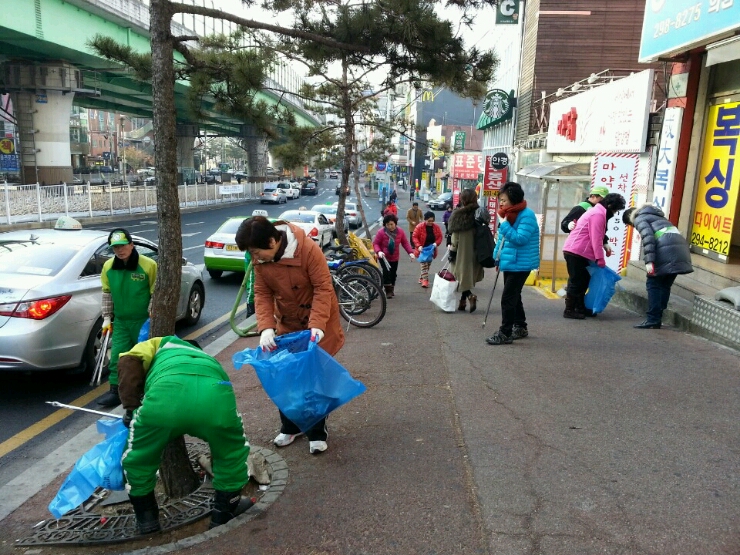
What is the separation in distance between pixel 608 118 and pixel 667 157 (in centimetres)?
361

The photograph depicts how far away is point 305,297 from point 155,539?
5.69 feet

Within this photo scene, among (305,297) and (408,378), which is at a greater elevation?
(305,297)

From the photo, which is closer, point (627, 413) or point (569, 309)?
point (627, 413)

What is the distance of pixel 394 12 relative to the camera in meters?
4.27

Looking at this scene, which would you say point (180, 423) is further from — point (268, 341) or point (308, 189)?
point (308, 189)

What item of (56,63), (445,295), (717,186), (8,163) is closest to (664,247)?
(717,186)

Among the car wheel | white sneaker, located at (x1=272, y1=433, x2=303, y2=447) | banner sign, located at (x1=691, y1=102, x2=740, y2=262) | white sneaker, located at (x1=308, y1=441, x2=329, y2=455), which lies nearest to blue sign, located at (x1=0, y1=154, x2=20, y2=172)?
the car wheel

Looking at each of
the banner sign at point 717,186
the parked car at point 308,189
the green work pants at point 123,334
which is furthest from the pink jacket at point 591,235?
the parked car at point 308,189

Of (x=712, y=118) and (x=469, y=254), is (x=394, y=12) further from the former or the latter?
(x=712, y=118)

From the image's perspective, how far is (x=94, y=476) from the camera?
326 cm

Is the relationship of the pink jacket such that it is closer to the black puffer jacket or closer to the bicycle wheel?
the black puffer jacket

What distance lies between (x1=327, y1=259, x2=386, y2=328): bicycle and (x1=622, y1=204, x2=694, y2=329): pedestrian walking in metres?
3.36

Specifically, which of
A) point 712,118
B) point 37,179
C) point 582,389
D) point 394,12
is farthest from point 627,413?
point 37,179

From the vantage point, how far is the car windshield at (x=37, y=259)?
231 inches
